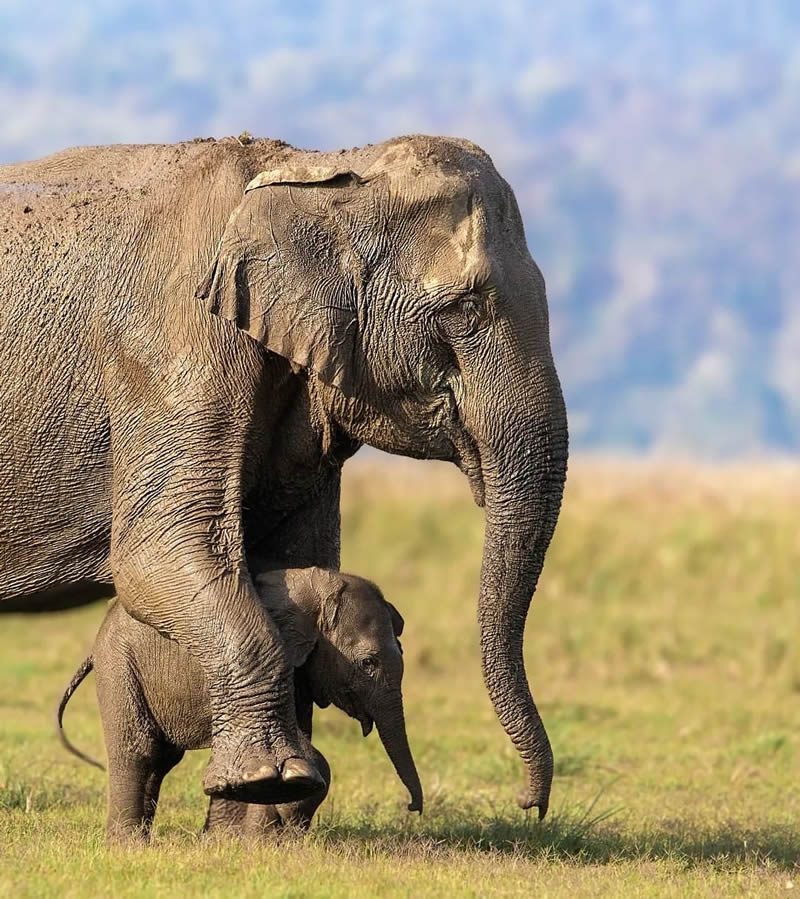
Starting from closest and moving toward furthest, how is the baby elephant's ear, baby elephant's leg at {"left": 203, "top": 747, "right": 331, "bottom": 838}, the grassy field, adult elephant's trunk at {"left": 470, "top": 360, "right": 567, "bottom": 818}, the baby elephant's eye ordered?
1. the grassy field
2. adult elephant's trunk at {"left": 470, "top": 360, "right": 567, "bottom": 818}
3. the baby elephant's eye
4. baby elephant's leg at {"left": 203, "top": 747, "right": 331, "bottom": 838}
5. the baby elephant's ear

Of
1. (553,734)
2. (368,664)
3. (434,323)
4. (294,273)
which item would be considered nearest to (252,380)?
(294,273)

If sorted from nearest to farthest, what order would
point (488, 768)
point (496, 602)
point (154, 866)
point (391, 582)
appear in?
1. point (154, 866)
2. point (496, 602)
3. point (488, 768)
4. point (391, 582)

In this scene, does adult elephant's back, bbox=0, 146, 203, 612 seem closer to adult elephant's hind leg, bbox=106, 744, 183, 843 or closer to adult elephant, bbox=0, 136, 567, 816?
adult elephant, bbox=0, 136, 567, 816

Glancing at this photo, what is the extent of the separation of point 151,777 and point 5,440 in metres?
1.55

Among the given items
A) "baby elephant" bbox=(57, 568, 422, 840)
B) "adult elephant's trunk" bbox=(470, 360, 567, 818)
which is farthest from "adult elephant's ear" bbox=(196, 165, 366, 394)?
"baby elephant" bbox=(57, 568, 422, 840)

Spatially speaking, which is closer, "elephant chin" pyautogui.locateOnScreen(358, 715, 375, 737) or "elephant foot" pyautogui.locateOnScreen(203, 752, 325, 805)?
"elephant foot" pyautogui.locateOnScreen(203, 752, 325, 805)

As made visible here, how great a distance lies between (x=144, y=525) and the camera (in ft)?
25.6

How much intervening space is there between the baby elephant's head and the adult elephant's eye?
3.69ft

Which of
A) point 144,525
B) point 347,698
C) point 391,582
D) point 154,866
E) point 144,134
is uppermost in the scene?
point 144,134

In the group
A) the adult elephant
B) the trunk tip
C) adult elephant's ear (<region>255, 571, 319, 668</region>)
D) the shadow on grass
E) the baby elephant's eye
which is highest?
the adult elephant

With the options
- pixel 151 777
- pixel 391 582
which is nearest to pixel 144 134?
pixel 391 582

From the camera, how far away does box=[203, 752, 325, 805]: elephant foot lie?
746cm

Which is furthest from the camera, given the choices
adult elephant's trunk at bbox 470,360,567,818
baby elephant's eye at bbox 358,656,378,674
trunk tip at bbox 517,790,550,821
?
baby elephant's eye at bbox 358,656,378,674

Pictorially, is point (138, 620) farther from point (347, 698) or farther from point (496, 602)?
point (496, 602)
